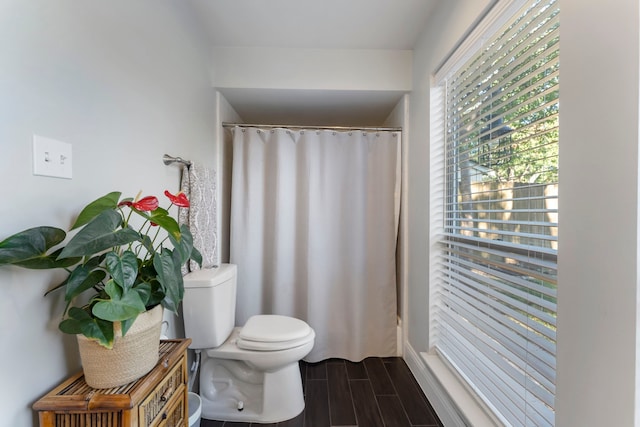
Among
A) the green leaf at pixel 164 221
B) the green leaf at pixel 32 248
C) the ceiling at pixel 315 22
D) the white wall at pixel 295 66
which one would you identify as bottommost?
the green leaf at pixel 32 248

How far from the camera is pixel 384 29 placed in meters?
1.88

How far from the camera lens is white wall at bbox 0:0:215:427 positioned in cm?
71

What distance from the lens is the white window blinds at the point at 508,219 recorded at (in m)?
0.95

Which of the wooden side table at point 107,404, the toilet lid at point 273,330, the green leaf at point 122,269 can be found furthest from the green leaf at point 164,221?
the toilet lid at point 273,330

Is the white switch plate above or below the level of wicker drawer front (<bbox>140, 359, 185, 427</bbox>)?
above

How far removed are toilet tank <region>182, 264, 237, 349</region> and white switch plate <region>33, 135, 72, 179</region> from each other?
0.82 m

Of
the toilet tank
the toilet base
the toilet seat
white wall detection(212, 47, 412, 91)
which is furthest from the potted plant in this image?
white wall detection(212, 47, 412, 91)

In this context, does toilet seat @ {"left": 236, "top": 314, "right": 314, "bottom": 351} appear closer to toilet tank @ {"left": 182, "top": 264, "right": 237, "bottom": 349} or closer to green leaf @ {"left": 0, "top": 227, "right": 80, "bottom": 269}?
toilet tank @ {"left": 182, "top": 264, "right": 237, "bottom": 349}

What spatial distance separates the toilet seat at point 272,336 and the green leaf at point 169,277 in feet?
2.56

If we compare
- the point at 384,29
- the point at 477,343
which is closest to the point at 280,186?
the point at 384,29

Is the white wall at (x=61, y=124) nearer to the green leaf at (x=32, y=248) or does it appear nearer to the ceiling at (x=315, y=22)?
the green leaf at (x=32, y=248)

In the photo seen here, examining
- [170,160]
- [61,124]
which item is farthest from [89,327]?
[170,160]

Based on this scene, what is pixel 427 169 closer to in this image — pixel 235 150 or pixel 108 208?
pixel 235 150

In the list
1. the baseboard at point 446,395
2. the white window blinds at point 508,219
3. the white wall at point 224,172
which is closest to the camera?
the white window blinds at point 508,219
